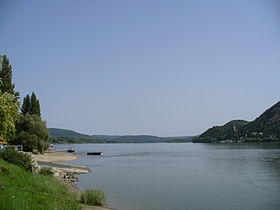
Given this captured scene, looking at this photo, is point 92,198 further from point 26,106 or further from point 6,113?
point 26,106

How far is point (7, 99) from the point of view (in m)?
10.8

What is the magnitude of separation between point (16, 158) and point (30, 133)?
3820 cm

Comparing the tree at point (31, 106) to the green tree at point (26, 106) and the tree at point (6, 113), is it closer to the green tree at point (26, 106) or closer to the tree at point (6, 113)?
the green tree at point (26, 106)

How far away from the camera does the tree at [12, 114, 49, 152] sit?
58.2 meters

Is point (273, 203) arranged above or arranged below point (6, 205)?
below

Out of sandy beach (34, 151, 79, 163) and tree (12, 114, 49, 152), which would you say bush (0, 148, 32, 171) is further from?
tree (12, 114, 49, 152)

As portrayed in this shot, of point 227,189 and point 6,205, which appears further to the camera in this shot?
point 227,189

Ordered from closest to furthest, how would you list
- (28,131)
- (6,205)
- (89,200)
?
(6,205) < (89,200) < (28,131)

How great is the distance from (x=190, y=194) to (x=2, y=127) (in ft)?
74.2

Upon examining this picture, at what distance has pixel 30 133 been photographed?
59.5 meters

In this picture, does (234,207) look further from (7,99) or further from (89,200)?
(7,99)

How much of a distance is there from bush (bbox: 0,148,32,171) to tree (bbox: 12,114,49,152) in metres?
36.1

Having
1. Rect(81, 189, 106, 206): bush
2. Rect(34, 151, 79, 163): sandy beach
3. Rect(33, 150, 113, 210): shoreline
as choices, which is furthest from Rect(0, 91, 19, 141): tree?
Rect(34, 151, 79, 163): sandy beach

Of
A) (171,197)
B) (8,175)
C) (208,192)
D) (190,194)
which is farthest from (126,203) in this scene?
(8,175)
